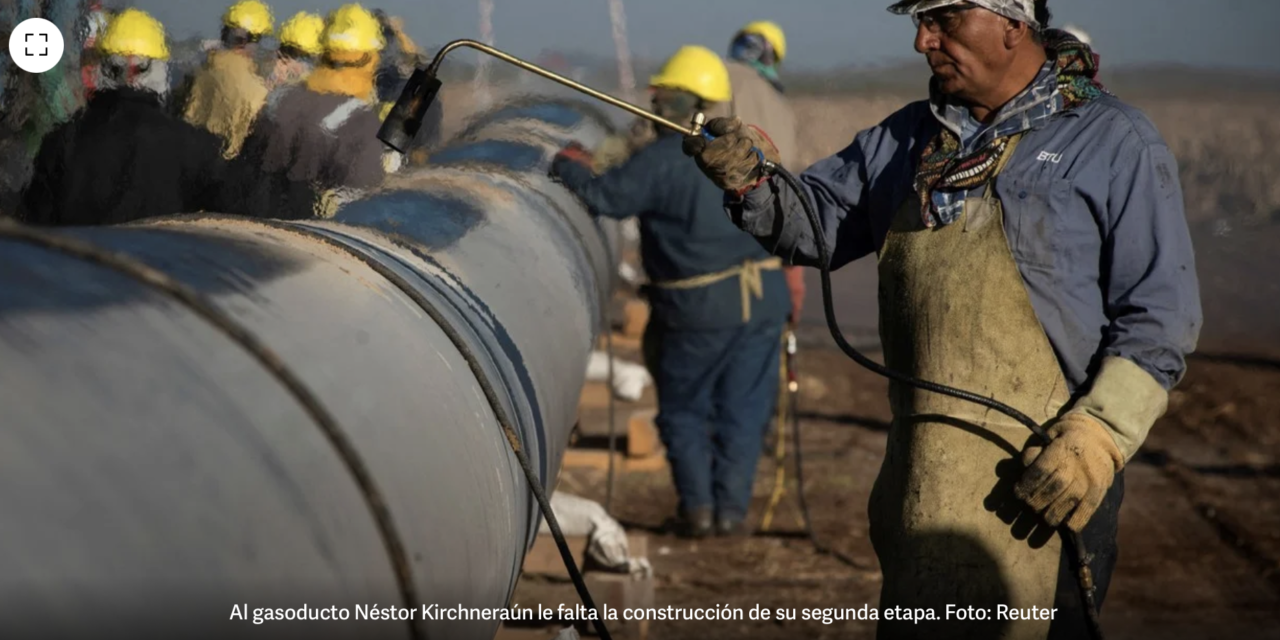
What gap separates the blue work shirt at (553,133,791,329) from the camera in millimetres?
6345

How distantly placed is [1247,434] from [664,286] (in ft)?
11.1

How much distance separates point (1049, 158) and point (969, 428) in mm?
523

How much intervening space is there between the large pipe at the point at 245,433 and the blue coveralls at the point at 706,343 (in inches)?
143

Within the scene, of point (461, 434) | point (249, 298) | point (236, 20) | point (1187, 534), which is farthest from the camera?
point (1187, 534)

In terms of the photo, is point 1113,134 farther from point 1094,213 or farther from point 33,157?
point 33,157

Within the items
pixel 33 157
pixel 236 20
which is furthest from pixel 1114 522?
pixel 33 157

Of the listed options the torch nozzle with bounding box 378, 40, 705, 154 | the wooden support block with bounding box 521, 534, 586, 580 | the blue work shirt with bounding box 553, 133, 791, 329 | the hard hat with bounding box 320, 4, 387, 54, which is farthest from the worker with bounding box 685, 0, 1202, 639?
the blue work shirt with bounding box 553, 133, 791, 329

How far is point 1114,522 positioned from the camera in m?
2.95

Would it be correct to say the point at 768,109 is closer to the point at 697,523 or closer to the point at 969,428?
the point at 697,523

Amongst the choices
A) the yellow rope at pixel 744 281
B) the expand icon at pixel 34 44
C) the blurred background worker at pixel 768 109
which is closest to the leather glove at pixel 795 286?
the blurred background worker at pixel 768 109

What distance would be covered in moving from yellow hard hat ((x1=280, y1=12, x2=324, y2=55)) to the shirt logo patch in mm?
2276

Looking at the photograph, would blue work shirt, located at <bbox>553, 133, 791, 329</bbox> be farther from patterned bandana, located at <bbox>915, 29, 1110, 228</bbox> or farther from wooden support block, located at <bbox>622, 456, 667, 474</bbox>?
patterned bandana, located at <bbox>915, 29, 1110, 228</bbox>

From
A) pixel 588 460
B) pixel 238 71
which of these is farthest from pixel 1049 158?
pixel 588 460

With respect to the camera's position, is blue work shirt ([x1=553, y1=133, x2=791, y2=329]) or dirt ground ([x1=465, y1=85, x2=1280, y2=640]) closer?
dirt ground ([x1=465, y1=85, x2=1280, y2=640])
